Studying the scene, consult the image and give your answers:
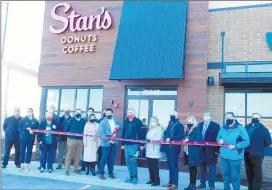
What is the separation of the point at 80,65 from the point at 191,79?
481 centimetres

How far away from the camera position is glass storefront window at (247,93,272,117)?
1048cm

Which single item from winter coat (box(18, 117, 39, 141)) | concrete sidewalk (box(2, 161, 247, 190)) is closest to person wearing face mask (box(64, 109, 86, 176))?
concrete sidewalk (box(2, 161, 247, 190))

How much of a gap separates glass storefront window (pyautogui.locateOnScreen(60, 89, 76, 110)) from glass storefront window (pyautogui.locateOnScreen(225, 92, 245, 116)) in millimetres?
6302

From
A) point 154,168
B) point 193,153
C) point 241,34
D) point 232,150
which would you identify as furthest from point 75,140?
point 241,34

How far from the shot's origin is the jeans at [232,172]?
7246 mm

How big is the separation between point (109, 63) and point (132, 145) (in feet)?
15.8

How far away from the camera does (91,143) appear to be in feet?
30.8

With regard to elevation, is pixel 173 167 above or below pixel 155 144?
below

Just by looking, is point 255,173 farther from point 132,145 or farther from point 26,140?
point 26,140

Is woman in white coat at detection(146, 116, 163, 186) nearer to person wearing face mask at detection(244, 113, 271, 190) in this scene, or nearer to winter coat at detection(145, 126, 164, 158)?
winter coat at detection(145, 126, 164, 158)

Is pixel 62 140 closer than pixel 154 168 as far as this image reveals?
No

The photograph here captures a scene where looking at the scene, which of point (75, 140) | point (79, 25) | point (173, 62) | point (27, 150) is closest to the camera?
point (75, 140)

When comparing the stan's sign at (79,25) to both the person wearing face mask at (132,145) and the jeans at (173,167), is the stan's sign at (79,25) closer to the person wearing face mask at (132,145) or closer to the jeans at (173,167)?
the person wearing face mask at (132,145)

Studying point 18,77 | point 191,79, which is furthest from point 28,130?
point 18,77
